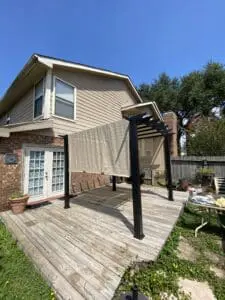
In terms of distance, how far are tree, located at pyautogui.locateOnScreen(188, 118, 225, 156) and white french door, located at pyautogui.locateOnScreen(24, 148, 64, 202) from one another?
32.7ft

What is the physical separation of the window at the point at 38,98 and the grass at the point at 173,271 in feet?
22.0

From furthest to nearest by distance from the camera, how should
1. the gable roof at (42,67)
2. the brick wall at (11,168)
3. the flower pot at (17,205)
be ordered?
the gable roof at (42,67), the brick wall at (11,168), the flower pot at (17,205)

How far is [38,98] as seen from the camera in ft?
22.6

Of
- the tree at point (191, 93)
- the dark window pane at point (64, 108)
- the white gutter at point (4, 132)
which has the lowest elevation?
the white gutter at point (4, 132)

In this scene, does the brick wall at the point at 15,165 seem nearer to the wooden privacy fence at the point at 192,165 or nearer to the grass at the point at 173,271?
the grass at the point at 173,271

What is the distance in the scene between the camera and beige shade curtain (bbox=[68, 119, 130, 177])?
11.5 feet

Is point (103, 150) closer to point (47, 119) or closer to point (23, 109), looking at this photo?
point (47, 119)

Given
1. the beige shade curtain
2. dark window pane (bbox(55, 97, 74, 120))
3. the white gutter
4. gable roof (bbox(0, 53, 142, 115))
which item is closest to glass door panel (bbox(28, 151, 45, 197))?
the white gutter

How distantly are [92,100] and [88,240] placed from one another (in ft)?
22.3

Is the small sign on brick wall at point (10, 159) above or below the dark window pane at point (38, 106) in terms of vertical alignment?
below

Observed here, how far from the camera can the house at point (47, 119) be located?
17.0 feet

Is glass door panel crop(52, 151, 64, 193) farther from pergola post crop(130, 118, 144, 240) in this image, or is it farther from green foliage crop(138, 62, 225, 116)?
green foliage crop(138, 62, 225, 116)

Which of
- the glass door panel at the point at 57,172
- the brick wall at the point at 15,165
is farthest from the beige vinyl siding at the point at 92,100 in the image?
the glass door panel at the point at 57,172

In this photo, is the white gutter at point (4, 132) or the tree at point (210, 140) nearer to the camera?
the white gutter at point (4, 132)
